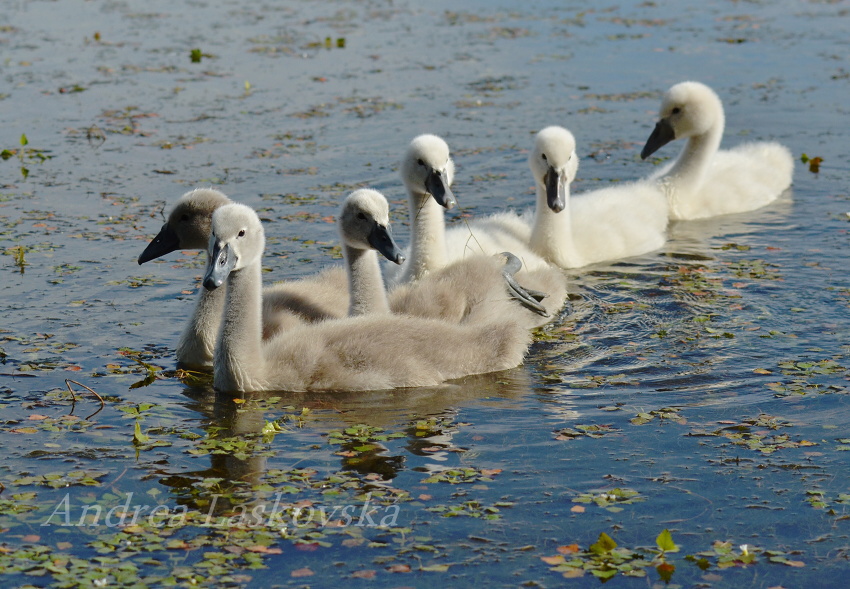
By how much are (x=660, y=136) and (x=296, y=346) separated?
5.47 meters

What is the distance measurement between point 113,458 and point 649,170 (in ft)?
24.6

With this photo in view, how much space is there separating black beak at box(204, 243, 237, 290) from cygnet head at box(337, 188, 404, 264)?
33.5 inches

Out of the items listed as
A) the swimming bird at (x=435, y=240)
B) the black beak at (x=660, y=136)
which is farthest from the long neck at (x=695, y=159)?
the swimming bird at (x=435, y=240)

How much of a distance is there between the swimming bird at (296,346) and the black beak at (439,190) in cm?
128

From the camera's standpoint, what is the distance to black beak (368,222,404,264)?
719 centimetres

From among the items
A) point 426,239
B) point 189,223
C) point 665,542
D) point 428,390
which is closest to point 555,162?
point 426,239

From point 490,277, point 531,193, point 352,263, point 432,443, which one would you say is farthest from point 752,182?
point 432,443

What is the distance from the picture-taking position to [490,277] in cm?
798

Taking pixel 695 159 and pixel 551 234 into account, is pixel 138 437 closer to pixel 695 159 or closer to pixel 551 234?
pixel 551 234

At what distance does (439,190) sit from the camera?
8.17m

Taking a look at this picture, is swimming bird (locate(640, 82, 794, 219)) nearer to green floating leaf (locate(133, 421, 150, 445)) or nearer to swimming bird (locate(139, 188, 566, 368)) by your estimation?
swimming bird (locate(139, 188, 566, 368))

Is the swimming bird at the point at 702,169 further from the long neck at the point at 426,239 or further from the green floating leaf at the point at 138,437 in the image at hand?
the green floating leaf at the point at 138,437

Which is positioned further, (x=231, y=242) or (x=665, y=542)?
(x=231, y=242)

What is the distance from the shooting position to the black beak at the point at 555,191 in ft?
29.5
